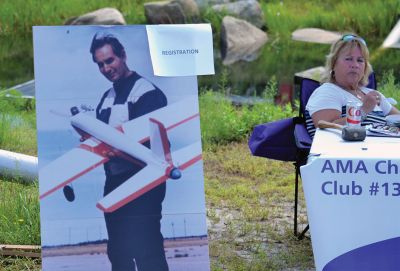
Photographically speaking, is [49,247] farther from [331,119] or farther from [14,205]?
[331,119]

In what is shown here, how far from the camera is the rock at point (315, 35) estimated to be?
1454cm

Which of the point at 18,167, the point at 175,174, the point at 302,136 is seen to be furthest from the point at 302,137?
the point at 18,167

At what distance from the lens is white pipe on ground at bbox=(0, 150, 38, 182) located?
460 cm

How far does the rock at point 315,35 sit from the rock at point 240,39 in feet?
2.10

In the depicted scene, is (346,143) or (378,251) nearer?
(378,251)

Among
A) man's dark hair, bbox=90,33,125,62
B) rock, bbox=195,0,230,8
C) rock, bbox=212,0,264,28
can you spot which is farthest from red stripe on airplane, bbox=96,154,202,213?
rock, bbox=195,0,230,8

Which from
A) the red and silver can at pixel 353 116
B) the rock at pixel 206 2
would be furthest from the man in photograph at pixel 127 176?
the rock at pixel 206 2

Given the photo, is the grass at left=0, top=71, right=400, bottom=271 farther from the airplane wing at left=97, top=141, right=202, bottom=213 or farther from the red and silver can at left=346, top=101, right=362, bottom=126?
the red and silver can at left=346, top=101, right=362, bottom=126

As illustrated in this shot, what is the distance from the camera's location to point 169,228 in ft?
11.1

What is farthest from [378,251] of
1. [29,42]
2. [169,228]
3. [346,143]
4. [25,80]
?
[29,42]

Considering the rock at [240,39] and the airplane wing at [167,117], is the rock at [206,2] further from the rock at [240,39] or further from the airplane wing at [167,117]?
the airplane wing at [167,117]

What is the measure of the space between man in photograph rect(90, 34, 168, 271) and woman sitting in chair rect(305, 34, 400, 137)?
1.00m

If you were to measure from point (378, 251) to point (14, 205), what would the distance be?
2.09 meters

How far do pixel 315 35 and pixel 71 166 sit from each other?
11.9 meters
